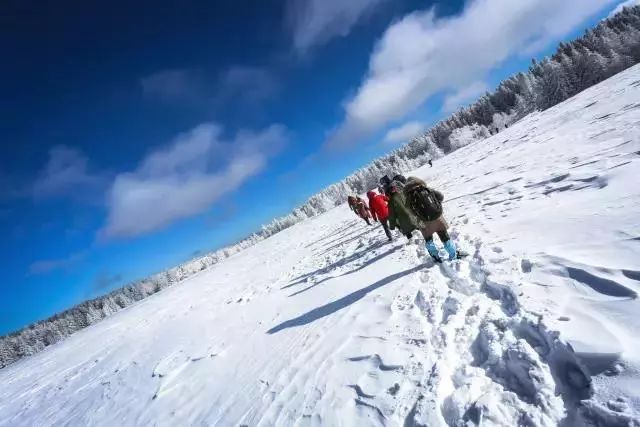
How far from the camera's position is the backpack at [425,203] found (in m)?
6.61

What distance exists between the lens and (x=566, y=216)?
6.37 metres

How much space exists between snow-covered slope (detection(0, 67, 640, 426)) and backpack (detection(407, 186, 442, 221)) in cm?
115

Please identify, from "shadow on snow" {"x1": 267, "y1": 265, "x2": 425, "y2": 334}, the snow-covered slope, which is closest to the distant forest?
the snow-covered slope

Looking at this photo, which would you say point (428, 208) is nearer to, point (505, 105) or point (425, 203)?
point (425, 203)

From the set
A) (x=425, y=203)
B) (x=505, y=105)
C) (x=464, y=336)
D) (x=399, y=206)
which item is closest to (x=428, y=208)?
(x=425, y=203)

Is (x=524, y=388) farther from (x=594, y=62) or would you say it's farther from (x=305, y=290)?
(x=594, y=62)

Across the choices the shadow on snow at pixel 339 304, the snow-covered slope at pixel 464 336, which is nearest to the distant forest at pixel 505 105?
the snow-covered slope at pixel 464 336

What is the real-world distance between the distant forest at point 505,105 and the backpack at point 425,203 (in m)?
64.5

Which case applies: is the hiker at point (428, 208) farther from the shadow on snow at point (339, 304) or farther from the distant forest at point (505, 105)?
the distant forest at point (505, 105)

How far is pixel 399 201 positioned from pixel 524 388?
235 inches

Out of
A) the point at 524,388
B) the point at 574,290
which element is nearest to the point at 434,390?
the point at 524,388

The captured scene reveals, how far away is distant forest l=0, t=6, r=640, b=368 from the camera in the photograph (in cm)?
5972

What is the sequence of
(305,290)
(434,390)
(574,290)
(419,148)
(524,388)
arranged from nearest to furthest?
(524,388), (434,390), (574,290), (305,290), (419,148)

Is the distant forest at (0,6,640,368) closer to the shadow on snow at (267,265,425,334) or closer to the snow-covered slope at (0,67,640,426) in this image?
the snow-covered slope at (0,67,640,426)
